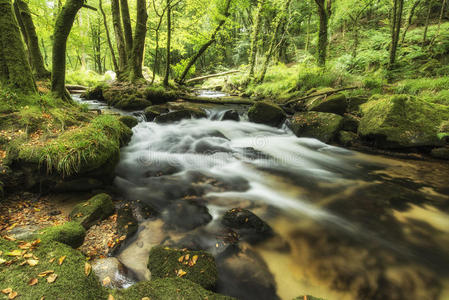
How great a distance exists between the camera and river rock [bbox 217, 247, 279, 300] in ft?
7.42

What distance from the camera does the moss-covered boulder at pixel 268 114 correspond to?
8.48 metres

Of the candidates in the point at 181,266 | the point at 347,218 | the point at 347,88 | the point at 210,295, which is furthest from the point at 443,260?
the point at 347,88

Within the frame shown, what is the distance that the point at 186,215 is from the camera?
A: 351 cm

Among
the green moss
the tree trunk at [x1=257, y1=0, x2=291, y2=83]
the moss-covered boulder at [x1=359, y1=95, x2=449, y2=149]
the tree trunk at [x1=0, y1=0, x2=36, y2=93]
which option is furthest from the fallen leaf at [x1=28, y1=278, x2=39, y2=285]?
the tree trunk at [x1=257, y1=0, x2=291, y2=83]

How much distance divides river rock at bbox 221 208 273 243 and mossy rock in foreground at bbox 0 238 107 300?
1.88m

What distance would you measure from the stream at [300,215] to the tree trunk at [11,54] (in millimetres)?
2618

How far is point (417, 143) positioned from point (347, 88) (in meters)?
3.88

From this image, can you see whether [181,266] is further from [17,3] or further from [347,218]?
[17,3]

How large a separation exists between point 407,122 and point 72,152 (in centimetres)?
778

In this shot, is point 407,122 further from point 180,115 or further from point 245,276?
point 180,115

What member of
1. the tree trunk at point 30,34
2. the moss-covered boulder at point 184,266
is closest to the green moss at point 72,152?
the moss-covered boulder at point 184,266

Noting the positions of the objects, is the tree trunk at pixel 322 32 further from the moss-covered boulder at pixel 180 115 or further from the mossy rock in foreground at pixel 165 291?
the mossy rock in foreground at pixel 165 291

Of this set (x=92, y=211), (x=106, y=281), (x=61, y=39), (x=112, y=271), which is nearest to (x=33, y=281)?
(x=106, y=281)

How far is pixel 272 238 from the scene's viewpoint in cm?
302
